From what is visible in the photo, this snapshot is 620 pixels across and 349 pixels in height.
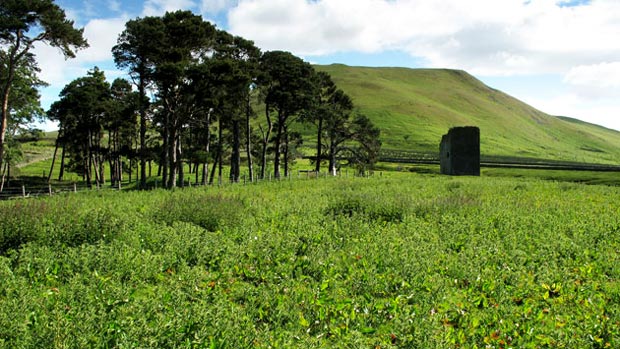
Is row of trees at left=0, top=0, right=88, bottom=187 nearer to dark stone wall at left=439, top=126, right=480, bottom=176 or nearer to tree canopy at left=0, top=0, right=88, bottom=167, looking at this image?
tree canopy at left=0, top=0, right=88, bottom=167

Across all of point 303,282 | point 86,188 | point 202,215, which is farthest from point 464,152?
point 303,282

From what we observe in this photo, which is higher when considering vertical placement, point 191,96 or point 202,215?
point 191,96

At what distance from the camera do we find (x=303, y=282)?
7.40m

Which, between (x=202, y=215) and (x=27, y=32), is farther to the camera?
(x=27, y=32)

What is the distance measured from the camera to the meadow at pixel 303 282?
5.13m

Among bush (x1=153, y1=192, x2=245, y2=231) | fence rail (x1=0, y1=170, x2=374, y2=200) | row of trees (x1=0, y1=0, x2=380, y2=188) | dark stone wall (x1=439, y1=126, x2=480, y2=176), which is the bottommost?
fence rail (x1=0, y1=170, x2=374, y2=200)

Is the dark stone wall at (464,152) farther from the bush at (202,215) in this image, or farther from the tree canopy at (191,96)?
the bush at (202,215)

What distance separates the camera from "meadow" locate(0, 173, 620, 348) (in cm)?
513

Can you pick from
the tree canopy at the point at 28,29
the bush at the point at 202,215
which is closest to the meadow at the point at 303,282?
the bush at the point at 202,215

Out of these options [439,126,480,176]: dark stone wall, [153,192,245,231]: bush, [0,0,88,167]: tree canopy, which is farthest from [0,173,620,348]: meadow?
[439,126,480,176]: dark stone wall

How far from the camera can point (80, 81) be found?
48.5 metres

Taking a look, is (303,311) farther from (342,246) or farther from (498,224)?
(498,224)

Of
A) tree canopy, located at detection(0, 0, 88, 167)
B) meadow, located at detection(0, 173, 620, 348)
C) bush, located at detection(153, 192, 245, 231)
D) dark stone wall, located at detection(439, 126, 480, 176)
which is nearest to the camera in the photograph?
meadow, located at detection(0, 173, 620, 348)

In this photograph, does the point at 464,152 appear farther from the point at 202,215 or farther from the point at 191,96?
the point at 202,215
